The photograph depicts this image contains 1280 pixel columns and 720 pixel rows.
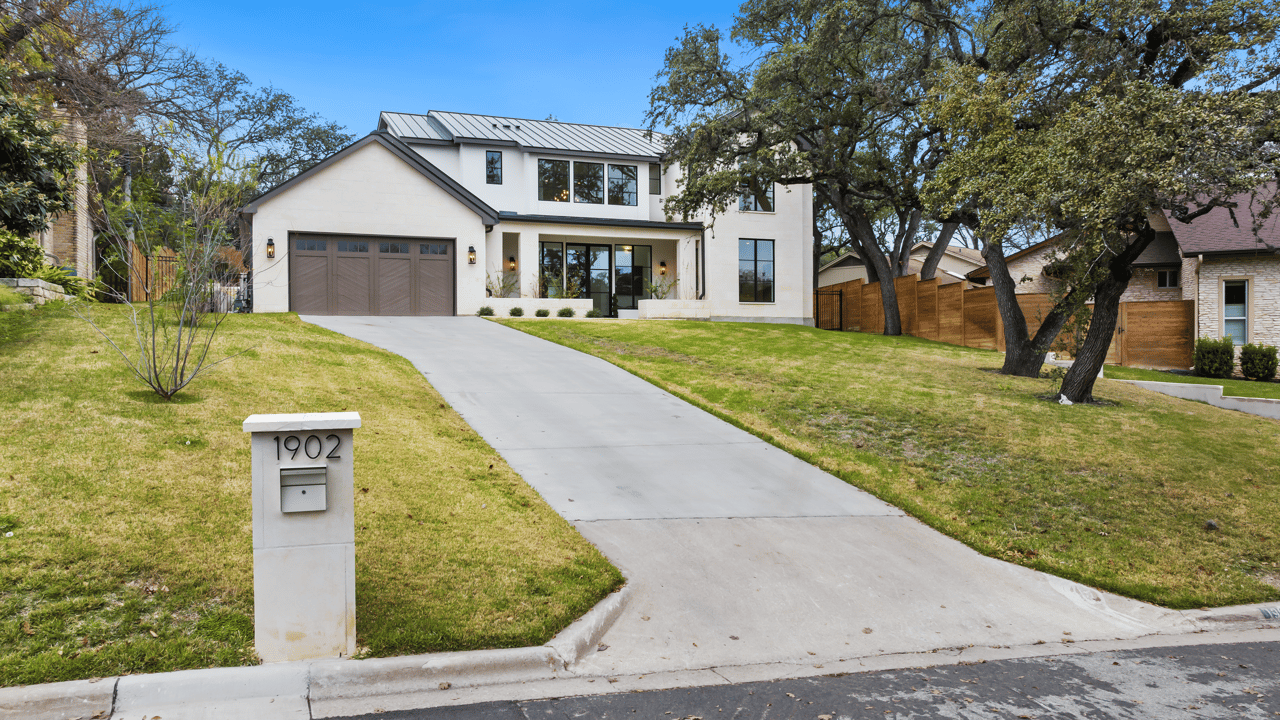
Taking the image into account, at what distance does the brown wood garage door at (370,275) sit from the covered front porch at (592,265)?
183cm

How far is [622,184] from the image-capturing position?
2789cm

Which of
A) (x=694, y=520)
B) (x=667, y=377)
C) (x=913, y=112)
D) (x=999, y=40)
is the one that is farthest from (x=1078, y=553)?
(x=913, y=112)

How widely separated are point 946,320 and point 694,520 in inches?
790

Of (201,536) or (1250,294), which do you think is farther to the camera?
(1250,294)

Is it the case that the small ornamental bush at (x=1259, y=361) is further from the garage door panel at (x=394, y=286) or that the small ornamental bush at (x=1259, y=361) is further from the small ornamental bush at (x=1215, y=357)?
the garage door panel at (x=394, y=286)

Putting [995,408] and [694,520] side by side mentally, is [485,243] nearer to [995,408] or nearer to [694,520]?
[995,408]

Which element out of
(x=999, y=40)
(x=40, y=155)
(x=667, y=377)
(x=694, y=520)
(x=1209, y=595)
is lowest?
(x=1209, y=595)

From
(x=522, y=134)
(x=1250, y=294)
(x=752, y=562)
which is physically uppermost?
(x=522, y=134)

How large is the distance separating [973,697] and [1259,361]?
2108 cm

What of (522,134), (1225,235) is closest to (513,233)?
(522,134)

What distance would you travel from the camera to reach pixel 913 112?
1736 centimetres

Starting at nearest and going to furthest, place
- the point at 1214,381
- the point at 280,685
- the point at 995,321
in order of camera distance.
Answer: the point at 280,685
the point at 1214,381
the point at 995,321

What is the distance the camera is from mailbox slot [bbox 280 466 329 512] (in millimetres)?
4059

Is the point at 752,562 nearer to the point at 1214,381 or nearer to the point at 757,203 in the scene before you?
the point at 1214,381
